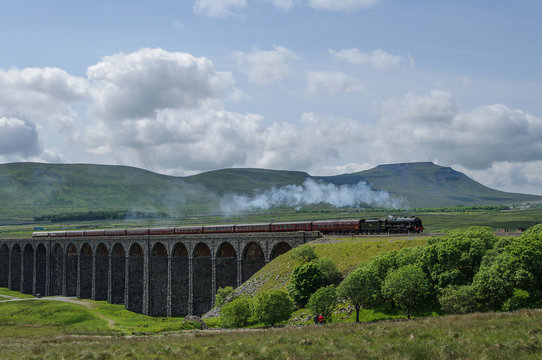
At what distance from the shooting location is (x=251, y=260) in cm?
6694

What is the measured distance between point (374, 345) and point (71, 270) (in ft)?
298

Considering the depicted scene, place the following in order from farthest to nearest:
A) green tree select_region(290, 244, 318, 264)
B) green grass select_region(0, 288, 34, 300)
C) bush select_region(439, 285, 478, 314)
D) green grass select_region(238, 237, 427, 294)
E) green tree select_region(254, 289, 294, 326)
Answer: green grass select_region(0, 288, 34, 300) < green tree select_region(290, 244, 318, 264) < green grass select_region(238, 237, 427, 294) < green tree select_region(254, 289, 294, 326) < bush select_region(439, 285, 478, 314)

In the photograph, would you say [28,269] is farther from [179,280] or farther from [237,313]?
[237,313]

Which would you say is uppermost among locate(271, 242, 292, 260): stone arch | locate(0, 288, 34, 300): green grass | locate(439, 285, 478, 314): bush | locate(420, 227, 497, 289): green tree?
locate(420, 227, 497, 289): green tree

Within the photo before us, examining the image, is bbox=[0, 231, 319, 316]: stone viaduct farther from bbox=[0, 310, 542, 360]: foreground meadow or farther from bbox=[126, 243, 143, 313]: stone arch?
bbox=[0, 310, 542, 360]: foreground meadow

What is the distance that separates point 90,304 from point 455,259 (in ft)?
223

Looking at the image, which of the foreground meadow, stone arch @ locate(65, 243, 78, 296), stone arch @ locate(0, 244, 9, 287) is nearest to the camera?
the foreground meadow

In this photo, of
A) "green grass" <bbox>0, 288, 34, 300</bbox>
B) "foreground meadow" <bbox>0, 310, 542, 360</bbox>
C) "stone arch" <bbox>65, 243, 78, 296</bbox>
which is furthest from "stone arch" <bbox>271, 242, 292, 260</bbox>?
"green grass" <bbox>0, 288, 34, 300</bbox>

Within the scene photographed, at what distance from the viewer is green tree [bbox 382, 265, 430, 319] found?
39656 mm

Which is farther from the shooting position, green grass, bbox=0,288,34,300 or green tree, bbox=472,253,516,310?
green grass, bbox=0,288,34,300

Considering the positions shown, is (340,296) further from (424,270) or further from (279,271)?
(279,271)

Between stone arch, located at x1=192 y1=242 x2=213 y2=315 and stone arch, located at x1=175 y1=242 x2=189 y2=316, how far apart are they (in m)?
3.56

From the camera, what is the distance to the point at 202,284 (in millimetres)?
73938

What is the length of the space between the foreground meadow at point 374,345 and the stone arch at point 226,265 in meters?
37.1
